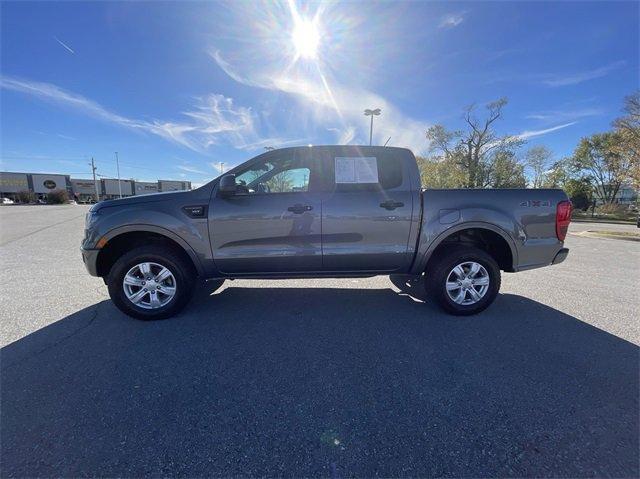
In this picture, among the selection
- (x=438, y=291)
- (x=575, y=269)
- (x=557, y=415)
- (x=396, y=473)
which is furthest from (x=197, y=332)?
(x=575, y=269)

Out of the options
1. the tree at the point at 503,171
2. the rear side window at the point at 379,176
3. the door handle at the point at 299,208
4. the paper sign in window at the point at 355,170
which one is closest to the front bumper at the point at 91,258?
the door handle at the point at 299,208

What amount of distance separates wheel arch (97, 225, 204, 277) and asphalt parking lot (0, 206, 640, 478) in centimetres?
63

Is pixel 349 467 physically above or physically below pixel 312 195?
below

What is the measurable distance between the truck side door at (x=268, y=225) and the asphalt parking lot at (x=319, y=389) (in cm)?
68

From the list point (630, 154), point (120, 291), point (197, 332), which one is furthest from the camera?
point (630, 154)

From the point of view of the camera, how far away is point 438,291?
3.56 meters

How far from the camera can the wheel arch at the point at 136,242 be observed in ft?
11.0

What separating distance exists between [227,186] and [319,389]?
89.8 inches

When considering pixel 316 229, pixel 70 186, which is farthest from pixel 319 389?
pixel 70 186

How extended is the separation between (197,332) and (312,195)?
197 centimetres

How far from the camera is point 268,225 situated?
3428 mm

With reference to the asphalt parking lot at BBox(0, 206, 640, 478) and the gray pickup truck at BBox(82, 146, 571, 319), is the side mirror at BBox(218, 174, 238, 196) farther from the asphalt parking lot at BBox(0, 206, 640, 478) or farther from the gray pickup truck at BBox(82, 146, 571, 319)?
the asphalt parking lot at BBox(0, 206, 640, 478)

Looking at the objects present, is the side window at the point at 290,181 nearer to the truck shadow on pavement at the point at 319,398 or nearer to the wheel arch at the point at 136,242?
the wheel arch at the point at 136,242

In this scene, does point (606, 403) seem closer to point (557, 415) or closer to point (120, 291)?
point (557, 415)
